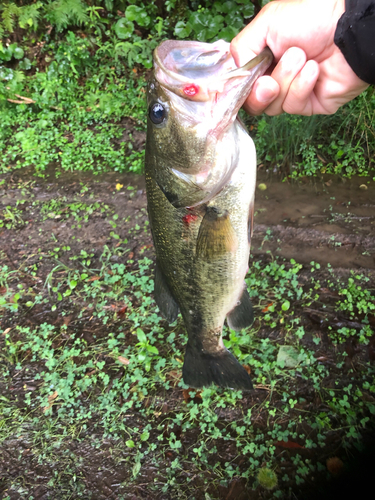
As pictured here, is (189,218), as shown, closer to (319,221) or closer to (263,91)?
(263,91)

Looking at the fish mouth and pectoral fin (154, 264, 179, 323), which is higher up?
the fish mouth

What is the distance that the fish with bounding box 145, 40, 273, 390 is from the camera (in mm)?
1230

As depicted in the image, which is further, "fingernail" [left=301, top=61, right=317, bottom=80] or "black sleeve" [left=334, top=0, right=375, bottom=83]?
"fingernail" [left=301, top=61, right=317, bottom=80]

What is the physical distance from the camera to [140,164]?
4.61 metres

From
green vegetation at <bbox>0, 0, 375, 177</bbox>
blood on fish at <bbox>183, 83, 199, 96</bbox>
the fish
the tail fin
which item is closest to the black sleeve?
the fish

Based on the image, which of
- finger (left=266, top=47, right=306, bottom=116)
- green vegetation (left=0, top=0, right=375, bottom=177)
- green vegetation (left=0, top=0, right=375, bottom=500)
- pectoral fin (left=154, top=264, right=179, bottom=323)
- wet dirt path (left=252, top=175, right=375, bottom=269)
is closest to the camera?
finger (left=266, top=47, right=306, bottom=116)

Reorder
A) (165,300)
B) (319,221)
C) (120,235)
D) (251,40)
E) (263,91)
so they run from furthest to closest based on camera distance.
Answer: (120,235)
(319,221)
(165,300)
(251,40)
(263,91)

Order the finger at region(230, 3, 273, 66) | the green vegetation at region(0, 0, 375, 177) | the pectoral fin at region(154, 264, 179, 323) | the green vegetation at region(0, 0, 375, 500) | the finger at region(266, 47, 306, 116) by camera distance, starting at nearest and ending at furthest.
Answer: the finger at region(266, 47, 306, 116), the finger at region(230, 3, 273, 66), the pectoral fin at region(154, 264, 179, 323), the green vegetation at region(0, 0, 375, 500), the green vegetation at region(0, 0, 375, 177)

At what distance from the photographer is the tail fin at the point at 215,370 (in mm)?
1857

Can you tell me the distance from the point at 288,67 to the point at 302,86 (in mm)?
99

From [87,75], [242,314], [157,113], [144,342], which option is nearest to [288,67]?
[157,113]

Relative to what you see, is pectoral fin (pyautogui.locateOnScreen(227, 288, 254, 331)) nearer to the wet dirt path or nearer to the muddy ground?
the muddy ground

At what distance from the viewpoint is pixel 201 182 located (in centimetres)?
136

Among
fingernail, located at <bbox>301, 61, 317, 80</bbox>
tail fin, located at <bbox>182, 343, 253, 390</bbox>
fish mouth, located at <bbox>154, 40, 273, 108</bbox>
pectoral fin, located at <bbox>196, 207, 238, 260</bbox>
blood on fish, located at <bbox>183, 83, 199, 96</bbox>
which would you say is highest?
fingernail, located at <bbox>301, 61, 317, 80</bbox>
